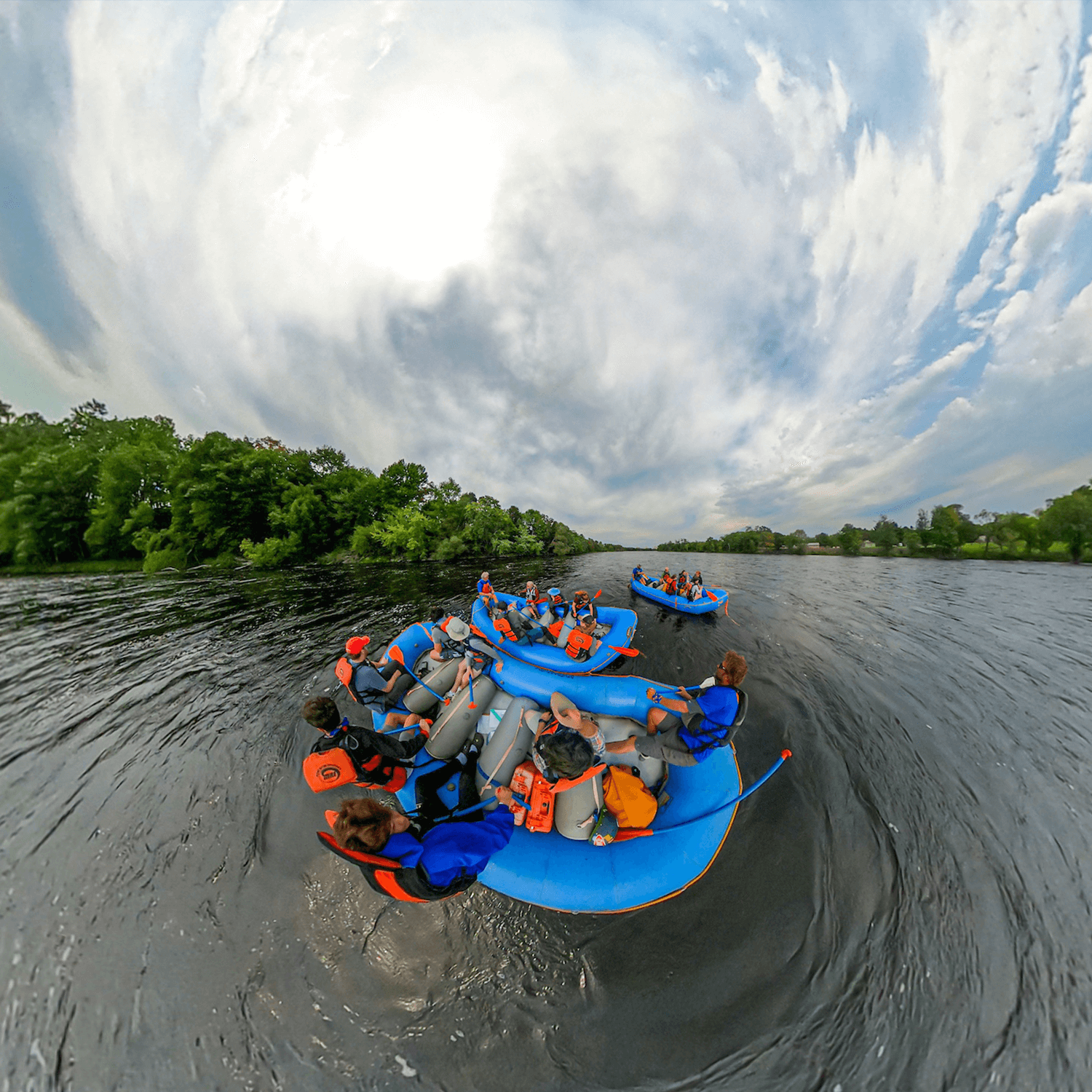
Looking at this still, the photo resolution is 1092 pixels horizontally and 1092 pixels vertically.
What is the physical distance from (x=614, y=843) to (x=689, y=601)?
10113 millimetres

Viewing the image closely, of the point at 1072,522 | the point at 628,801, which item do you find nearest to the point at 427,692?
the point at 628,801

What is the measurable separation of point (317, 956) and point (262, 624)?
11228mm

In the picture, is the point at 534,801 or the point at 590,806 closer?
the point at 590,806

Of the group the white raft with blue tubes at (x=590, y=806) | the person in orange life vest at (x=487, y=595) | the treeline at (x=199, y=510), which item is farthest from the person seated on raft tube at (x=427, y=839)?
the treeline at (x=199, y=510)

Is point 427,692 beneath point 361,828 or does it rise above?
beneath

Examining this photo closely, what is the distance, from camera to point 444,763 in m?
4.20

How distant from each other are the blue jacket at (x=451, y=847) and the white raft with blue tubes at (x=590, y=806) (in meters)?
0.36

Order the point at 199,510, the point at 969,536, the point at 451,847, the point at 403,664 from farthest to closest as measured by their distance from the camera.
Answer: the point at 969,536, the point at 199,510, the point at 403,664, the point at 451,847

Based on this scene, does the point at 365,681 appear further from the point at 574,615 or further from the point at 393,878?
the point at 574,615

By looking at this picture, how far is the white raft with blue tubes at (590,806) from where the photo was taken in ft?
9.84

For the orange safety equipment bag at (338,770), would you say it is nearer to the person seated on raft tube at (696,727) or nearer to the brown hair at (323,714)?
the brown hair at (323,714)

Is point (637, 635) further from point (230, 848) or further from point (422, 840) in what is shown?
point (230, 848)

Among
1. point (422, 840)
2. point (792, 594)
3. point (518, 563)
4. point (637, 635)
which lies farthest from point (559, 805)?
point (518, 563)

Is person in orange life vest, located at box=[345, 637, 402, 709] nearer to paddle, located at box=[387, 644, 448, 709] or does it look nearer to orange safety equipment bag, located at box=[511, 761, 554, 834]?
paddle, located at box=[387, 644, 448, 709]
